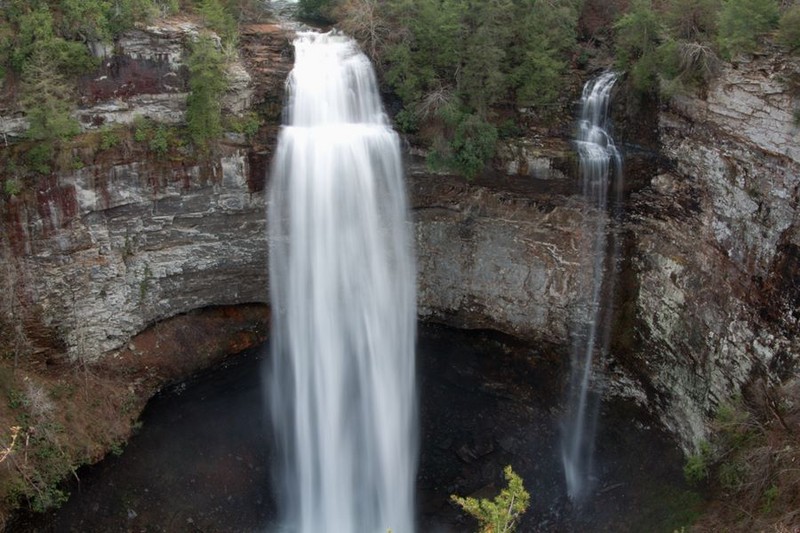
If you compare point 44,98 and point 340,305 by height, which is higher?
point 44,98

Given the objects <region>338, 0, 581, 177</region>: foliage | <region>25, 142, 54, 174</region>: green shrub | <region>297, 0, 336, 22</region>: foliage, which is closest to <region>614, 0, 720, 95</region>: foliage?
<region>338, 0, 581, 177</region>: foliage

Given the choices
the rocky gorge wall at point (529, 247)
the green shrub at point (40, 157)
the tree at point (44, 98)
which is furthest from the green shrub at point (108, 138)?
the green shrub at point (40, 157)

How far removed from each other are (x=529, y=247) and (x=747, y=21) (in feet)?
21.5

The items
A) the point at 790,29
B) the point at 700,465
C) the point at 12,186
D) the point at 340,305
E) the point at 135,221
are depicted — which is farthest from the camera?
the point at 340,305

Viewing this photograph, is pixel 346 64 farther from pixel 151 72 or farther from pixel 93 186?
pixel 93 186

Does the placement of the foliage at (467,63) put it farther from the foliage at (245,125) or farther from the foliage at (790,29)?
the foliage at (790,29)

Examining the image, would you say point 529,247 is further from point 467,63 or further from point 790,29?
point 790,29

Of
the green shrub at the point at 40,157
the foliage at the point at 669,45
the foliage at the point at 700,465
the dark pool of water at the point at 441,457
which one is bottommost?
the dark pool of water at the point at 441,457

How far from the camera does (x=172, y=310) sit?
52.6 ft

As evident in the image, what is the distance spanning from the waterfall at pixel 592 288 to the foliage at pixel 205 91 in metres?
8.25

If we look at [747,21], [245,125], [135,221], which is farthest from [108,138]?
[747,21]

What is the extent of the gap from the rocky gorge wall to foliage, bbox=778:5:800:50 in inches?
16.3

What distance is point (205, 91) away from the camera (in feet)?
46.0

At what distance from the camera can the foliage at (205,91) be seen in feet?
45.2
